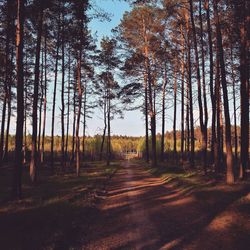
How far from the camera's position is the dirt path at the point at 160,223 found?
19.4 feet

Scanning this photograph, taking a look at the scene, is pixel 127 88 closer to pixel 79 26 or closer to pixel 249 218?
pixel 79 26

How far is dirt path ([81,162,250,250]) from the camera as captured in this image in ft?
19.4

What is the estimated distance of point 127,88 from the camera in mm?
30156

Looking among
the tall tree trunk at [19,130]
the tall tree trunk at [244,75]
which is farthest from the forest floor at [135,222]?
the tall tree trunk at [244,75]

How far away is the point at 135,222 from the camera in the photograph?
772 centimetres

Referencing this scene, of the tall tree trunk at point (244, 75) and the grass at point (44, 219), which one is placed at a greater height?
the tall tree trunk at point (244, 75)

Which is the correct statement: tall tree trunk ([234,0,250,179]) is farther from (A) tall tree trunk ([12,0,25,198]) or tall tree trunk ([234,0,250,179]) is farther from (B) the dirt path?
(A) tall tree trunk ([12,0,25,198])

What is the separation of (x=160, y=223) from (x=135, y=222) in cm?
68

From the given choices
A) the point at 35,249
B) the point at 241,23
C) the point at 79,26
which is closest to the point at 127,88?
the point at 79,26

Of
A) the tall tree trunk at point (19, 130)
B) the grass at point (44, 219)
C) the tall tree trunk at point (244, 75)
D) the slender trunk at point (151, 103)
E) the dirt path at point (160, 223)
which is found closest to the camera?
the grass at point (44, 219)

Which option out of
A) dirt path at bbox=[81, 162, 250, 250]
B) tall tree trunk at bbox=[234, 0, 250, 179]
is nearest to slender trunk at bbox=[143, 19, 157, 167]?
tall tree trunk at bbox=[234, 0, 250, 179]

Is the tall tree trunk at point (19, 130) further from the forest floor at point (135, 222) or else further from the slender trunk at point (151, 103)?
the slender trunk at point (151, 103)

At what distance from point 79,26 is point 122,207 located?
47.0 ft

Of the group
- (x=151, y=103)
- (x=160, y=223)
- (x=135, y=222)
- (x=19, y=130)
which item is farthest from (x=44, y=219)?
(x=151, y=103)
